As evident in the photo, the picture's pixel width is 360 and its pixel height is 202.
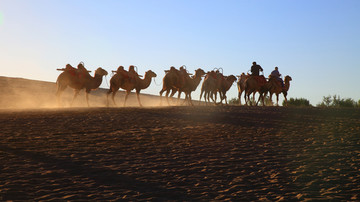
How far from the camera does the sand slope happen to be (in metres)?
7.00

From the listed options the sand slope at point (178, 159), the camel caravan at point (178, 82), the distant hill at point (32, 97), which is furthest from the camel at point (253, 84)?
the distant hill at point (32, 97)

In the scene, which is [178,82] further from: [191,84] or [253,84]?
[253,84]

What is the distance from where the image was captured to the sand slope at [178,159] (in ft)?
23.0

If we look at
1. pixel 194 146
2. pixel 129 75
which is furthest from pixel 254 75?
pixel 194 146

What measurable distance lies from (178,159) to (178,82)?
47.1 feet

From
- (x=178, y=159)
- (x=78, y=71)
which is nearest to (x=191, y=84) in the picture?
(x=78, y=71)

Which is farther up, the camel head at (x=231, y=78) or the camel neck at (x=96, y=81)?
the camel head at (x=231, y=78)

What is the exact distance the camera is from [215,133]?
1213cm

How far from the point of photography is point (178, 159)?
9.03 m

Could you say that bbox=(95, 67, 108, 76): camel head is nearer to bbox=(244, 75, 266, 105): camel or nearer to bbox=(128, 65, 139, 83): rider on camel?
bbox=(128, 65, 139, 83): rider on camel

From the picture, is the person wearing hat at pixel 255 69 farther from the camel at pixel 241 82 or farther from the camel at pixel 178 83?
the camel at pixel 178 83

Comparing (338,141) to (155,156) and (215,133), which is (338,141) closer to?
(215,133)

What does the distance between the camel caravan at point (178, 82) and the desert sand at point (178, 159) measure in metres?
6.84

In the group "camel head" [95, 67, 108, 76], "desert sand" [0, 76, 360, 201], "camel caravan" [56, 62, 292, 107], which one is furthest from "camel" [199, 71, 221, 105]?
"desert sand" [0, 76, 360, 201]
